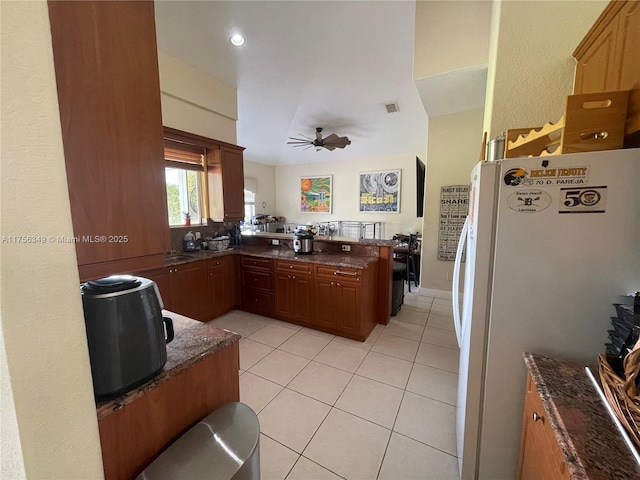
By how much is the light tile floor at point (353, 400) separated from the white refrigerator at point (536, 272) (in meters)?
0.50

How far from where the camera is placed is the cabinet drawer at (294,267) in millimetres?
3107

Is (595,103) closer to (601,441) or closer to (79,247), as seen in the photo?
(601,441)

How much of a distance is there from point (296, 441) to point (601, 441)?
1.55 metres

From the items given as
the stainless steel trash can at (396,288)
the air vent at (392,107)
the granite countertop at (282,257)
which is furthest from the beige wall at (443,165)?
the granite countertop at (282,257)

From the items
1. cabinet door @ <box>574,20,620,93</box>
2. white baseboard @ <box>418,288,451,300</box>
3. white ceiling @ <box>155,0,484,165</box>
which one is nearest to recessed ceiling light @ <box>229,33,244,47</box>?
white ceiling @ <box>155,0,484,165</box>

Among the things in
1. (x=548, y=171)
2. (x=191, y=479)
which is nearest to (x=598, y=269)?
(x=548, y=171)

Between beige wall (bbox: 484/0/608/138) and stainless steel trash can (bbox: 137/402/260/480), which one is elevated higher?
beige wall (bbox: 484/0/608/138)

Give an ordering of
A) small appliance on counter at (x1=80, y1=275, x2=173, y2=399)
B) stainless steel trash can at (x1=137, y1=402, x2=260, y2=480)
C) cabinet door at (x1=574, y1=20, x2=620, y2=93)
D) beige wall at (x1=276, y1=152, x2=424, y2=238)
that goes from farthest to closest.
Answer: beige wall at (x1=276, y1=152, x2=424, y2=238)
cabinet door at (x1=574, y1=20, x2=620, y2=93)
stainless steel trash can at (x1=137, y1=402, x2=260, y2=480)
small appliance on counter at (x1=80, y1=275, x2=173, y2=399)

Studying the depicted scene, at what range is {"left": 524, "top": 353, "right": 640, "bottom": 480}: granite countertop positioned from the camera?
0.65 metres

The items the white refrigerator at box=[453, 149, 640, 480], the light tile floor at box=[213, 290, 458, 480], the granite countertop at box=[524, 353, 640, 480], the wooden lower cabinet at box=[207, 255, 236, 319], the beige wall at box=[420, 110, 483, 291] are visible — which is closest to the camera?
the granite countertop at box=[524, 353, 640, 480]

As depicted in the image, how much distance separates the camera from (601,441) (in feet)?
2.33

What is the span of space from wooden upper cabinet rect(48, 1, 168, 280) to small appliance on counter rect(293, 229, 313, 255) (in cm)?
248

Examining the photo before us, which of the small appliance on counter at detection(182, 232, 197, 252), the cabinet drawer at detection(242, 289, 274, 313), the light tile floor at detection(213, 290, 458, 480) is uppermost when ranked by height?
the small appliance on counter at detection(182, 232, 197, 252)

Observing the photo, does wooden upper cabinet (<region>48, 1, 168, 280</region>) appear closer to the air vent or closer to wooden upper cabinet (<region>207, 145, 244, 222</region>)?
wooden upper cabinet (<region>207, 145, 244, 222</region>)
